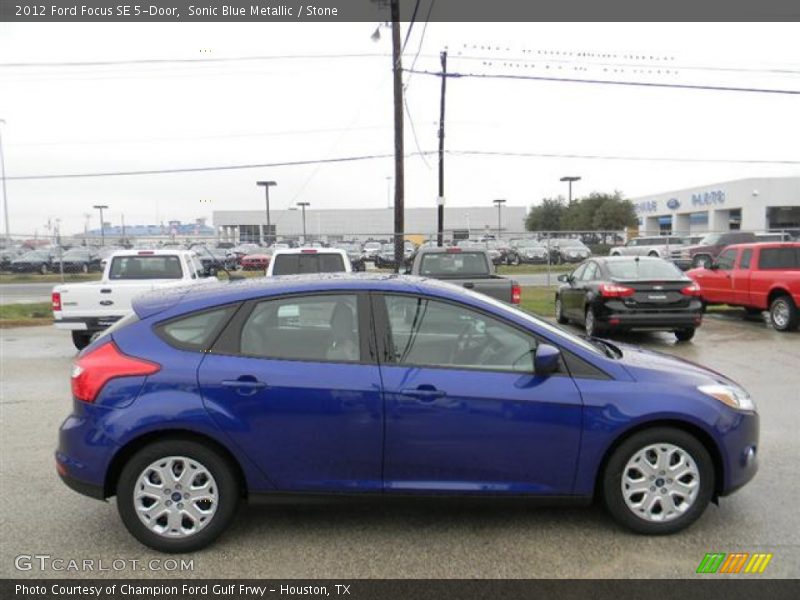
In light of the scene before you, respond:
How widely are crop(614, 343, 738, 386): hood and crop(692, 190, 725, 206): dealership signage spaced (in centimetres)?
5827

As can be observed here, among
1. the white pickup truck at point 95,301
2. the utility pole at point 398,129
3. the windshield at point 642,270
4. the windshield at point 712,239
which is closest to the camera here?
the white pickup truck at point 95,301

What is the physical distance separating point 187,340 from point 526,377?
1957mm

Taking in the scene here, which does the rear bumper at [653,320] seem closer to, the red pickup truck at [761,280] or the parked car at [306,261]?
the red pickup truck at [761,280]

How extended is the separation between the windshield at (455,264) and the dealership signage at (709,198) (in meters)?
52.3

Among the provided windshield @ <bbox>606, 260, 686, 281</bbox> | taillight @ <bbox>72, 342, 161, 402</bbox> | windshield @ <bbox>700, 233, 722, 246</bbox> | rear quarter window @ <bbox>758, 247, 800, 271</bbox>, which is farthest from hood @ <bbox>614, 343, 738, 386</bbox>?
windshield @ <bbox>700, 233, 722, 246</bbox>

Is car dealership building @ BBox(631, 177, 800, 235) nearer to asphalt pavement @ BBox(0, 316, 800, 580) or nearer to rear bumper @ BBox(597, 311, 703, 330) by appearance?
rear bumper @ BBox(597, 311, 703, 330)

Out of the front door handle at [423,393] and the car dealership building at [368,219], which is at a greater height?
the car dealership building at [368,219]

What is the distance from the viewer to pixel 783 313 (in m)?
11.8

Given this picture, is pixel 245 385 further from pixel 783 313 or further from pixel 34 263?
pixel 34 263

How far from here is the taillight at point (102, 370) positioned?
360cm

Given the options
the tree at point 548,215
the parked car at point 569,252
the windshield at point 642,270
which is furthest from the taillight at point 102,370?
the tree at point 548,215

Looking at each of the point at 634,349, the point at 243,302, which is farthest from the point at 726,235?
the point at 243,302

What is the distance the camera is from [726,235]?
28.9 metres

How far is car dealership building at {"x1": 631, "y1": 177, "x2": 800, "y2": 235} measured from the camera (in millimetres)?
51906
